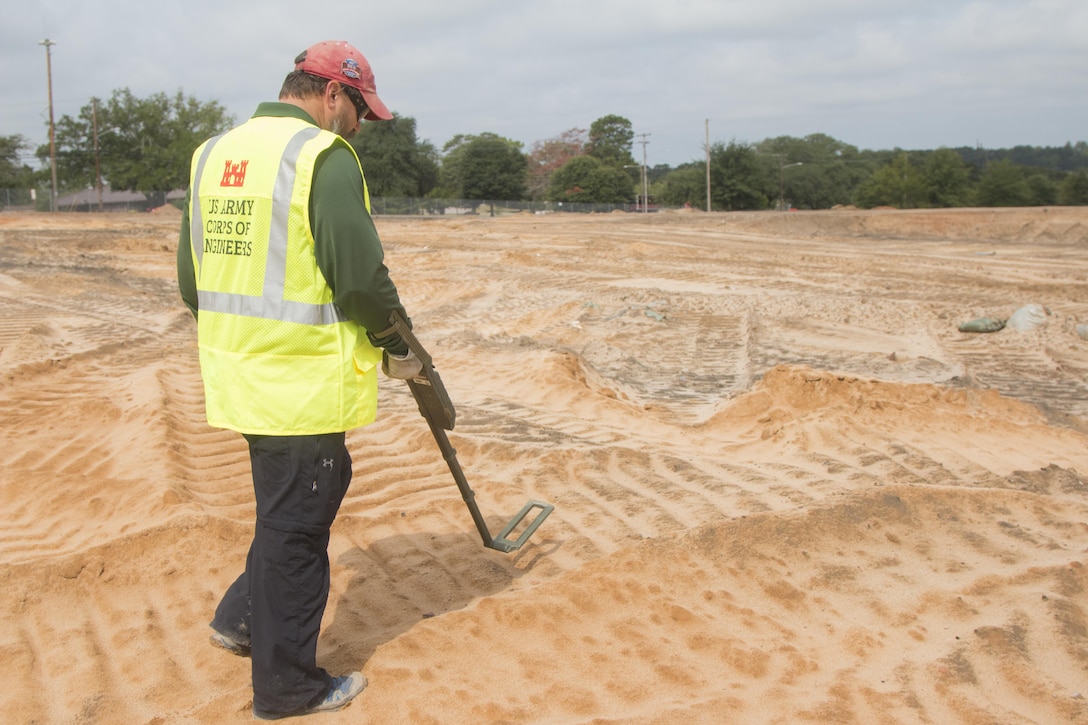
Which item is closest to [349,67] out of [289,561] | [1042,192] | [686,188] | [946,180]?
[289,561]

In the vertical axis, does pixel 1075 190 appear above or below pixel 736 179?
below

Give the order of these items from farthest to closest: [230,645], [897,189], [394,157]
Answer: [394,157] → [897,189] → [230,645]

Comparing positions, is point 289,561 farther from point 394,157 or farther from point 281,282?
point 394,157

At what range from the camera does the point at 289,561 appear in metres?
2.71

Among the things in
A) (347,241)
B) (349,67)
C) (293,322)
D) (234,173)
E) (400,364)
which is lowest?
(400,364)

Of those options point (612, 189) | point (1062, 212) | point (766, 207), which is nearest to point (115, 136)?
point (612, 189)

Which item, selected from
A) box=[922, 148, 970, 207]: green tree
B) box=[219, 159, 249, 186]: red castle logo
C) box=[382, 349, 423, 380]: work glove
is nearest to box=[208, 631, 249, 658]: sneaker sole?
box=[382, 349, 423, 380]: work glove

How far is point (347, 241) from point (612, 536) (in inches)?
92.6

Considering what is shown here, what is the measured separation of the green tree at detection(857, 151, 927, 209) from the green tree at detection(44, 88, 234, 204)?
4100 centimetres

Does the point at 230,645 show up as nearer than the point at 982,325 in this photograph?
Yes

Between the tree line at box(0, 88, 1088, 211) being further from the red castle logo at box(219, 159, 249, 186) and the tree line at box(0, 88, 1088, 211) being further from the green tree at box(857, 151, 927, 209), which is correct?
the red castle logo at box(219, 159, 249, 186)

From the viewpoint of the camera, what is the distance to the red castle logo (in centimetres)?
263

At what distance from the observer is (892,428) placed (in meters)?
6.09

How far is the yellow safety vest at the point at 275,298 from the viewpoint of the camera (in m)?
2.59
